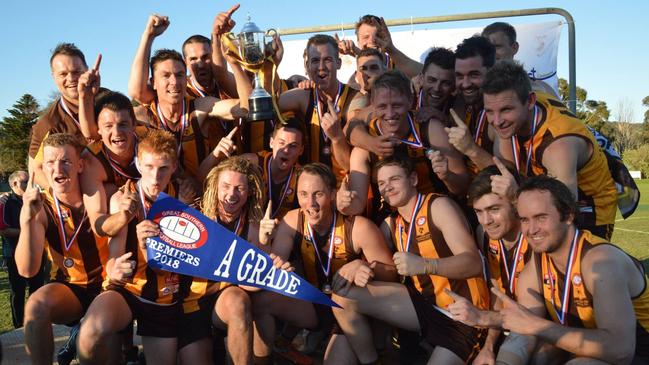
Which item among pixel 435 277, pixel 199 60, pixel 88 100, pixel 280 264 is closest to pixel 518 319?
pixel 435 277

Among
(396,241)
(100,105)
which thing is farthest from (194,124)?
(396,241)

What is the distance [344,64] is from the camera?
1053 centimetres

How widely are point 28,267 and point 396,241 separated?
280 centimetres

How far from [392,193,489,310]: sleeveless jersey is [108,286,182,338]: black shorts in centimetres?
187

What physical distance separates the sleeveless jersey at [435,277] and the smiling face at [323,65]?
169 centimetres

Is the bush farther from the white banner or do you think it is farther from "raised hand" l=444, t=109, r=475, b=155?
"raised hand" l=444, t=109, r=475, b=155

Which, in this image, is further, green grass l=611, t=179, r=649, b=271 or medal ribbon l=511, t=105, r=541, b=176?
green grass l=611, t=179, r=649, b=271

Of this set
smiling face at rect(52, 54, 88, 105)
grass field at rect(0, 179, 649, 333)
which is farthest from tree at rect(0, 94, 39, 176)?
smiling face at rect(52, 54, 88, 105)

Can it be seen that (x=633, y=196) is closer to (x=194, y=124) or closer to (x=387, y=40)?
(x=387, y=40)

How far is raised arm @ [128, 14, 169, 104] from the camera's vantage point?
5.19 metres

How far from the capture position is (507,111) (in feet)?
13.6

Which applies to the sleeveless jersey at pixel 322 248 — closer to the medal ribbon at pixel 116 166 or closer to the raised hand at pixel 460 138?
the raised hand at pixel 460 138

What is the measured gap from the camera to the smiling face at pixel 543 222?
3477 millimetres

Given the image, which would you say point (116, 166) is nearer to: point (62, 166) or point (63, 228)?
point (62, 166)
